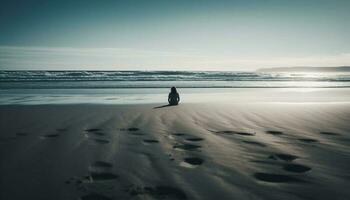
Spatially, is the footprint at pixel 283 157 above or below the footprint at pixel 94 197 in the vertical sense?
below

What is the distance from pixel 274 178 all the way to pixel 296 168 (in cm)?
57

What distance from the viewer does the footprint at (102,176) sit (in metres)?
3.68

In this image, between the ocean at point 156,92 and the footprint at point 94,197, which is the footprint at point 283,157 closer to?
the footprint at point 94,197

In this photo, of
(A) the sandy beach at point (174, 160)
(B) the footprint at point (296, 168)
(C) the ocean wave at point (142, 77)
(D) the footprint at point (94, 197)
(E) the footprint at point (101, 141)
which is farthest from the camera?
(C) the ocean wave at point (142, 77)

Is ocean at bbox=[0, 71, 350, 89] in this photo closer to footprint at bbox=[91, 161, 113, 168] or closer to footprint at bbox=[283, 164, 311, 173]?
footprint at bbox=[91, 161, 113, 168]

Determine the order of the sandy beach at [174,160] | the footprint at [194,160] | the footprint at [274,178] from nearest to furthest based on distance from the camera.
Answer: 1. the sandy beach at [174,160]
2. the footprint at [274,178]
3. the footprint at [194,160]

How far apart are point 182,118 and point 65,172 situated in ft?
17.6

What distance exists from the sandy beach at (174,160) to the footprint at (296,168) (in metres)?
0.01

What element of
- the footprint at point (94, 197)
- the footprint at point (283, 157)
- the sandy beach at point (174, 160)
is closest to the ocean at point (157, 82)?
the sandy beach at point (174, 160)

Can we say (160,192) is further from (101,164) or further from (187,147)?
(187,147)

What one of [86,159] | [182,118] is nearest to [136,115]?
[182,118]

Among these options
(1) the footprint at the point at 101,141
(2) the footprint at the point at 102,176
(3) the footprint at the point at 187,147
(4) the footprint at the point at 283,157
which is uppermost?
(2) the footprint at the point at 102,176

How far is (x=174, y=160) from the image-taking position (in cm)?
446

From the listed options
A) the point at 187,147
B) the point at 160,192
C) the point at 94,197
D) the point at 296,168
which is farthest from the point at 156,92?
the point at 94,197
